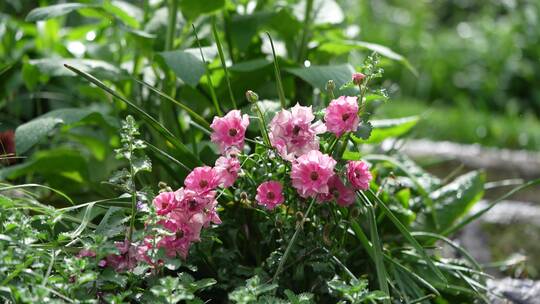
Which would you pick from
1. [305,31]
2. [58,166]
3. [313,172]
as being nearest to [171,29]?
[305,31]

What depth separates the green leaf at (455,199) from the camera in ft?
6.64

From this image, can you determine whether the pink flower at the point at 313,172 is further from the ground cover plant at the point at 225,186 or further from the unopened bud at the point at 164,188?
the unopened bud at the point at 164,188

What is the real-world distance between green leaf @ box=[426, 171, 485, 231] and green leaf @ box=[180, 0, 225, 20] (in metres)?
0.80

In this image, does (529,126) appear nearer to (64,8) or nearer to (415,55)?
(415,55)

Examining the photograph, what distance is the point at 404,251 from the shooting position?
1755 mm

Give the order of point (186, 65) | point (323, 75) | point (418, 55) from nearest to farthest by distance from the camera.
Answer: point (186, 65), point (323, 75), point (418, 55)

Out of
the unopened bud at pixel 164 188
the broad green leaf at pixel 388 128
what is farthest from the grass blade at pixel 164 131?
the broad green leaf at pixel 388 128

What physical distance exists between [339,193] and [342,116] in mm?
159

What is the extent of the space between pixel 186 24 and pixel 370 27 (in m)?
3.54

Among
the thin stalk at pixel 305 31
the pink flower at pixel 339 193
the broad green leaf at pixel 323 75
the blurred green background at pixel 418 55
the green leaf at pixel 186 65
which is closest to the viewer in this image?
the pink flower at pixel 339 193

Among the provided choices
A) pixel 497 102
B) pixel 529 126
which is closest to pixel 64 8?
pixel 529 126

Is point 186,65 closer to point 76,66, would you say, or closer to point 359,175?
point 76,66

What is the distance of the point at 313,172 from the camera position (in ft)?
4.18

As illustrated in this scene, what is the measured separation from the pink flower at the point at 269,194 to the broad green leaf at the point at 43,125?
2.12 feet
